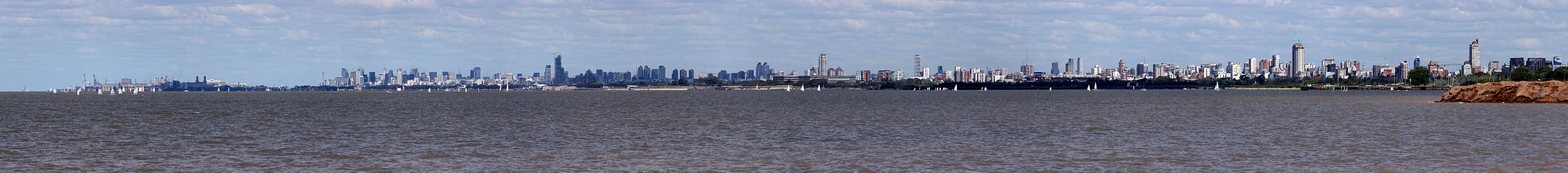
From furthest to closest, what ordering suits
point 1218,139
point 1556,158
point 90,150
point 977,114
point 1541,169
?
point 977,114 < point 1218,139 < point 90,150 < point 1556,158 < point 1541,169

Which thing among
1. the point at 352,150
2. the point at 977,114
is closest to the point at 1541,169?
the point at 352,150

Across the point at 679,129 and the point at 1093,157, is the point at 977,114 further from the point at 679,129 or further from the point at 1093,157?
the point at 1093,157

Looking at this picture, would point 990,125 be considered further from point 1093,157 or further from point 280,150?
point 280,150

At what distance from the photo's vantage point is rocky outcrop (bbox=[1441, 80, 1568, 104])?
9244 centimetres

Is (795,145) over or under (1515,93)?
under

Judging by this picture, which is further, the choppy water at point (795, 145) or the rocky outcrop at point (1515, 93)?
the rocky outcrop at point (1515, 93)

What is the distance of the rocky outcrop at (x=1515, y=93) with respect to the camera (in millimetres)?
92438

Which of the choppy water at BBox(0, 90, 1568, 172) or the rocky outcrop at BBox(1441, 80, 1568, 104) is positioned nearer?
the choppy water at BBox(0, 90, 1568, 172)

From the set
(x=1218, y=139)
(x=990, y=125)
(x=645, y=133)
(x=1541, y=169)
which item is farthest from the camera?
(x=990, y=125)

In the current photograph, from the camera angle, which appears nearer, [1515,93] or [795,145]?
[795,145]

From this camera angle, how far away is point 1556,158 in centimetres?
2903

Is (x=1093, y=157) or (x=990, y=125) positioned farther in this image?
(x=990, y=125)

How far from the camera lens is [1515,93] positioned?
96.6 m

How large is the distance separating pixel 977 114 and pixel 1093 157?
4448 cm
